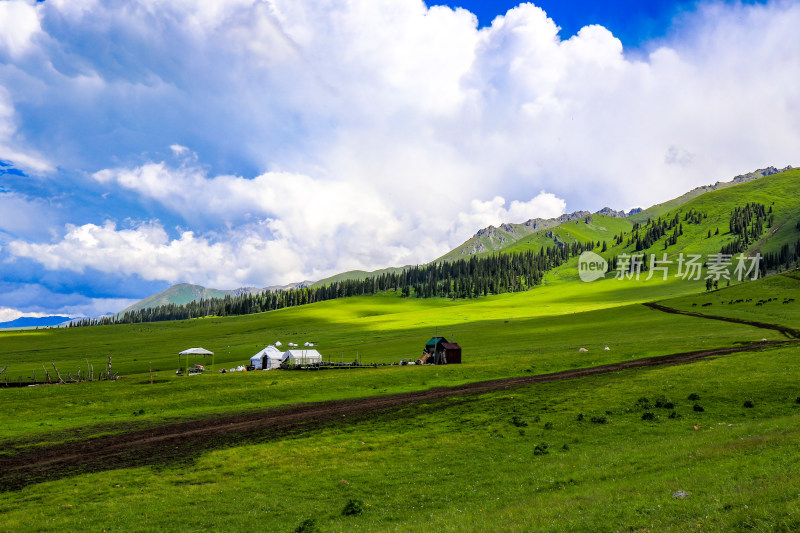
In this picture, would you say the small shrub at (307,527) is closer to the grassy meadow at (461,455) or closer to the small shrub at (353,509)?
the grassy meadow at (461,455)

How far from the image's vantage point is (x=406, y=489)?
64.0 feet

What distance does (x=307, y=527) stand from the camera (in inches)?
585

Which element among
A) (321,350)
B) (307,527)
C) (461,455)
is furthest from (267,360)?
(307,527)

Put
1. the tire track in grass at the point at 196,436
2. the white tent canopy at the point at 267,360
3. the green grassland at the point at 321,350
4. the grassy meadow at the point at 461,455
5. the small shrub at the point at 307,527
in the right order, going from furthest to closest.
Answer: the white tent canopy at the point at 267,360 < the green grassland at the point at 321,350 < the tire track in grass at the point at 196,436 < the small shrub at the point at 307,527 < the grassy meadow at the point at 461,455

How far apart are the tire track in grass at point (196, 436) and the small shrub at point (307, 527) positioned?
1445 centimetres

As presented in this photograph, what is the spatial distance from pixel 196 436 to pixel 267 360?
182 ft

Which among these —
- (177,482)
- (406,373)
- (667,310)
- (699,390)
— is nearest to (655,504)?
(177,482)

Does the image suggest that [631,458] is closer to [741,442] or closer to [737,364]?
[741,442]

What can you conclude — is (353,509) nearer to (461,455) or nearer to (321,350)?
(461,455)

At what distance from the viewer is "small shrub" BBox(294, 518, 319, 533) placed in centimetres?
1485

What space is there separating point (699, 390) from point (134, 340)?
167 metres

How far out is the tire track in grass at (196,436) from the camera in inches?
1001

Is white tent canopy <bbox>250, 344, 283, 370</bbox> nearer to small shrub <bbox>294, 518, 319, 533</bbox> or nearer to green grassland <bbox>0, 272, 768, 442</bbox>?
green grassland <bbox>0, 272, 768, 442</bbox>

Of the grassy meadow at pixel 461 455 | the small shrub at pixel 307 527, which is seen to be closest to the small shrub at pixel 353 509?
the grassy meadow at pixel 461 455
